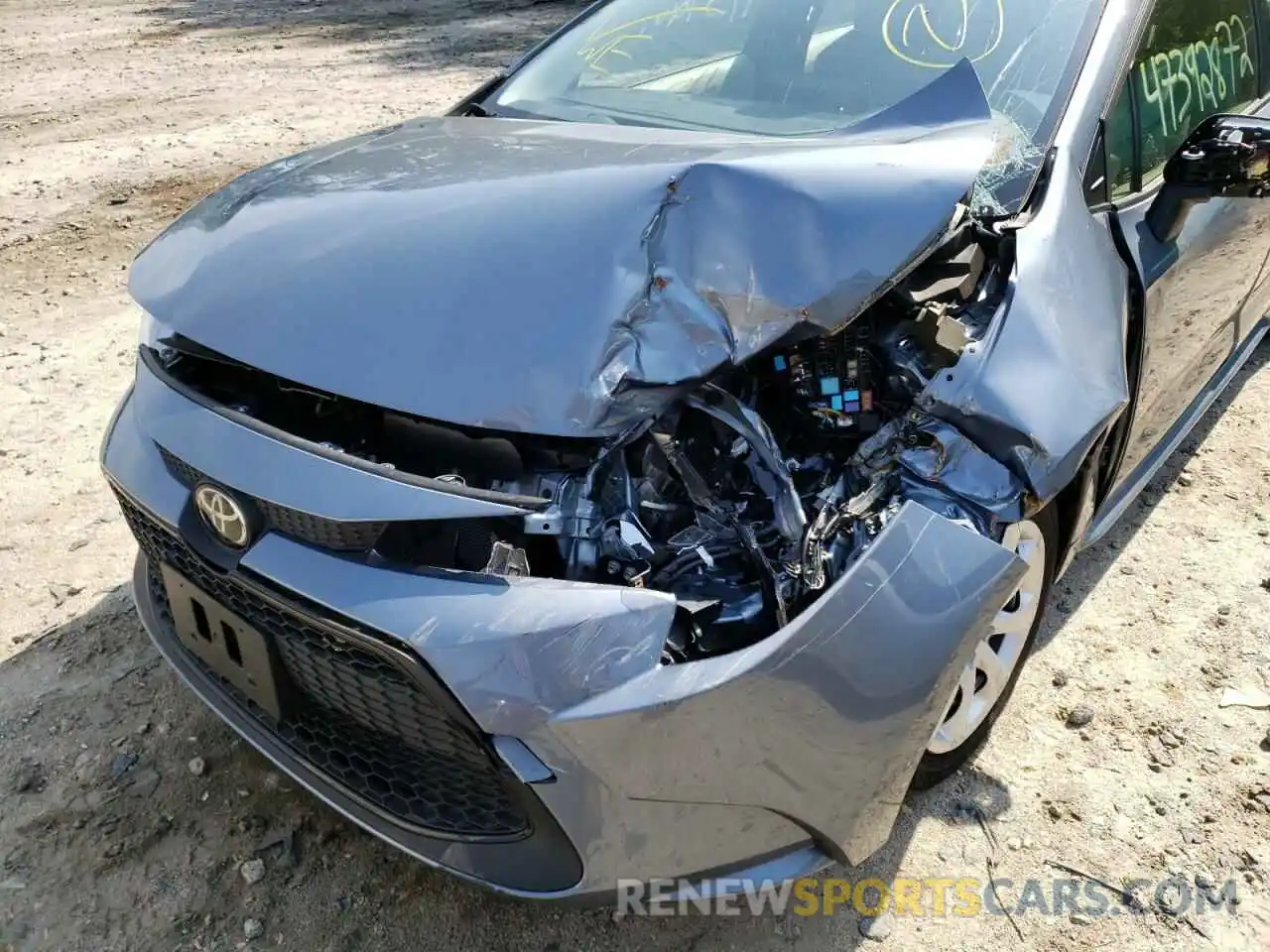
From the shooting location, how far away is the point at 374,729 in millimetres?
1727

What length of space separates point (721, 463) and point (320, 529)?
70 cm

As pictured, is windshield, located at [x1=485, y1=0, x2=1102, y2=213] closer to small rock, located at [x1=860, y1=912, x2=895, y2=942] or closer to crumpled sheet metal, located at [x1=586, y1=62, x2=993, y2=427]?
crumpled sheet metal, located at [x1=586, y1=62, x2=993, y2=427]

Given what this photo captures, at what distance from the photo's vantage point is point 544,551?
5.45ft

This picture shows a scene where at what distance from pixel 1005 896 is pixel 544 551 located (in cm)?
122

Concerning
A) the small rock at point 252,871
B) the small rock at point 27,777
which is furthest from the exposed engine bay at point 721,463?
the small rock at point 27,777

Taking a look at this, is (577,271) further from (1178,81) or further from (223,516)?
(1178,81)

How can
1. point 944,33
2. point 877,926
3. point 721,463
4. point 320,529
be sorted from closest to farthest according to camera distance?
point 320,529, point 721,463, point 877,926, point 944,33

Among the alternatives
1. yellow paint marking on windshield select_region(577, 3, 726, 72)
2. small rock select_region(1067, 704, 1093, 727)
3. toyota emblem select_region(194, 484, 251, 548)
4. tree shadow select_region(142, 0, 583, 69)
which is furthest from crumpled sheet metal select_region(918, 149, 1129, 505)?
tree shadow select_region(142, 0, 583, 69)

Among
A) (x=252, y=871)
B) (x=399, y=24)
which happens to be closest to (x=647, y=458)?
(x=252, y=871)

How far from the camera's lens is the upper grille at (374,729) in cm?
160

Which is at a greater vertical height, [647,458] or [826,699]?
[647,458]

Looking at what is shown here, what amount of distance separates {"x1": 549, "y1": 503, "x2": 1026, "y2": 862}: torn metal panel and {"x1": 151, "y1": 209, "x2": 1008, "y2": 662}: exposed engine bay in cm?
7

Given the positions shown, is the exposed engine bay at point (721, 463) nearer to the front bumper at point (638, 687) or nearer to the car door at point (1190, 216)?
the front bumper at point (638, 687)

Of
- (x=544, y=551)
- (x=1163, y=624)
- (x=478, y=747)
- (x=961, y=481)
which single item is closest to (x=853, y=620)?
(x=961, y=481)
